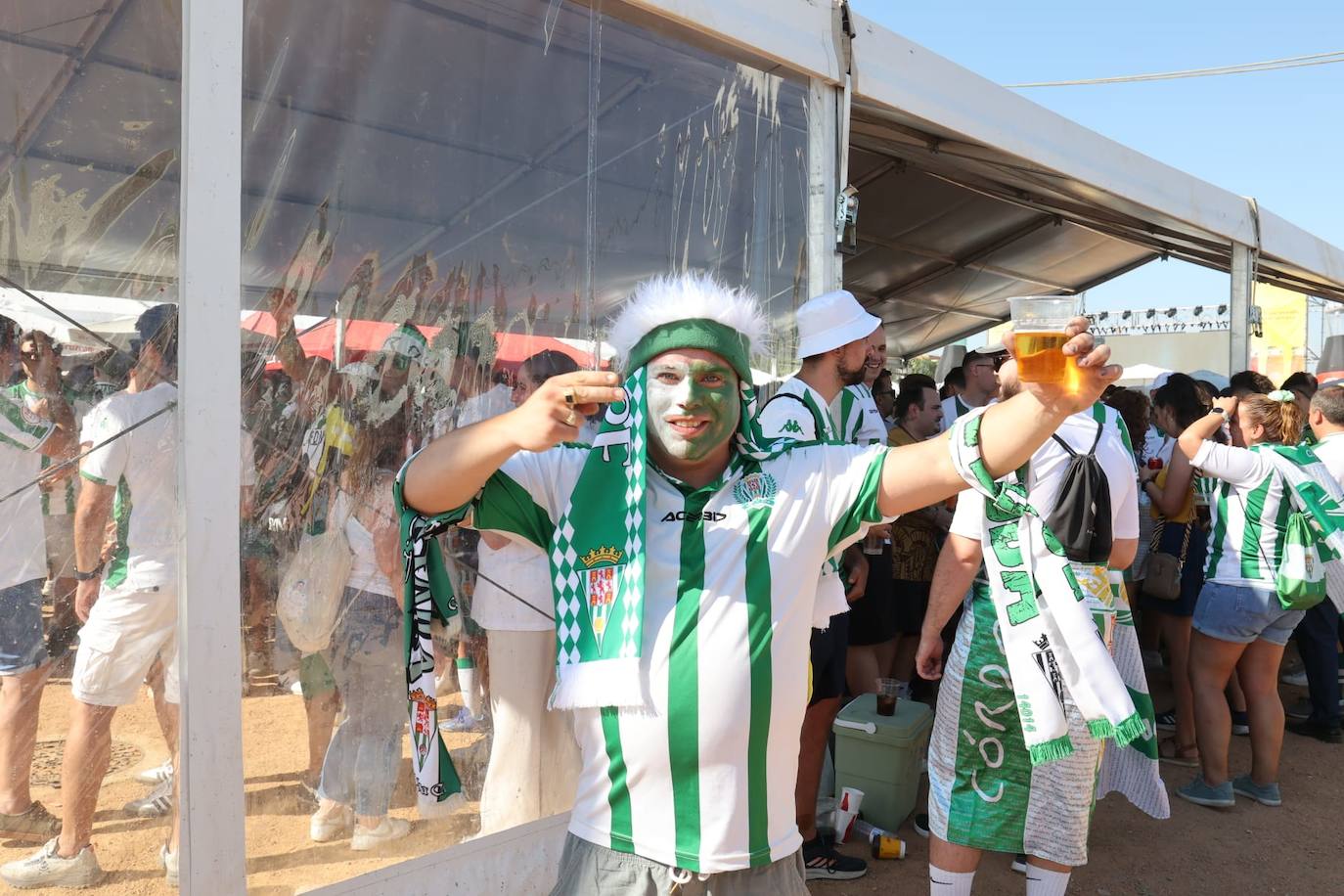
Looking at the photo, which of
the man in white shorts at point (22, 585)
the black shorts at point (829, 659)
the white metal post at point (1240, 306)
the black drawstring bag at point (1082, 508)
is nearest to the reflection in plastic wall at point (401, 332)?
the man in white shorts at point (22, 585)

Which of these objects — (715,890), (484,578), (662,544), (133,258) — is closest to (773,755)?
(715,890)

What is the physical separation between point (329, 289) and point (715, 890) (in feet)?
6.00

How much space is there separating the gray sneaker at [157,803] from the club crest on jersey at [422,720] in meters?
0.94

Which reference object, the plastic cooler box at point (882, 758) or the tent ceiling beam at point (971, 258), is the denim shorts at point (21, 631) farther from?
the tent ceiling beam at point (971, 258)

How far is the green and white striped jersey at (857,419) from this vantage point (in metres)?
3.85

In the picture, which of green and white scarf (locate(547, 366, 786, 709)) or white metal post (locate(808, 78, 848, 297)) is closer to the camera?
green and white scarf (locate(547, 366, 786, 709))

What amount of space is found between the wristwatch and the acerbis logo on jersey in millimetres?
1439

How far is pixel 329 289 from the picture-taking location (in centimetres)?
265

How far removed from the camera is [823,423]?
3156 mm

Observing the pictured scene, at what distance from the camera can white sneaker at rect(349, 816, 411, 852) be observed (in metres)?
2.67

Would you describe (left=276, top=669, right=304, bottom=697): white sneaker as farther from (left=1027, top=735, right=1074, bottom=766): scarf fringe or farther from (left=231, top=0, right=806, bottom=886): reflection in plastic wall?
(left=1027, top=735, right=1074, bottom=766): scarf fringe

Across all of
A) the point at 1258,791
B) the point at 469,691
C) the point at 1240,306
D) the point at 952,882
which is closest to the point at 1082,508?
the point at 952,882

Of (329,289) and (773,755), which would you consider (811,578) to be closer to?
(773,755)

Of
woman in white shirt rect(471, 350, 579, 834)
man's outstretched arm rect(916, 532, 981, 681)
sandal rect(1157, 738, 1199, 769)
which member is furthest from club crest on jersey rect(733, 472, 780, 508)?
sandal rect(1157, 738, 1199, 769)
